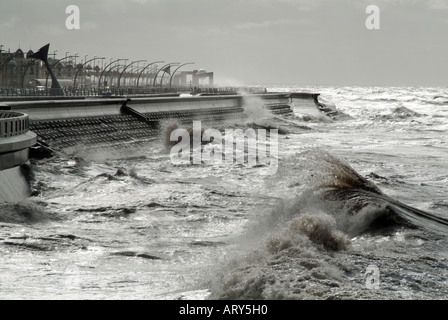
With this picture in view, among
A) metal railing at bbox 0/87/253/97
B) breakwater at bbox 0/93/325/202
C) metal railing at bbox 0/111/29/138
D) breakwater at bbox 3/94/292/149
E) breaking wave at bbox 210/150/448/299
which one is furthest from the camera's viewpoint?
metal railing at bbox 0/87/253/97

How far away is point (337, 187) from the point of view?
55.7 feet

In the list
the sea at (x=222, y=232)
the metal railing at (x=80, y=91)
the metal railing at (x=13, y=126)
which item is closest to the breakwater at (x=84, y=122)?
the metal railing at (x=13, y=126)

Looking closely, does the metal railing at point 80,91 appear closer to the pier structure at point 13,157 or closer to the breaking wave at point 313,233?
the pier structure at point 13,157

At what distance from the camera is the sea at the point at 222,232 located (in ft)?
31.4

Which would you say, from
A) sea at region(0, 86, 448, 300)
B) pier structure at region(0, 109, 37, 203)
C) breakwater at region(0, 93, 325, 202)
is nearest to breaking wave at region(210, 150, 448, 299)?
sea at region(0, 86, 448, 300)

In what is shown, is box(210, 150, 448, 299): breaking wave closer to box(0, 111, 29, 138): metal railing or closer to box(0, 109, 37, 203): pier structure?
A: box(0, 109, 37, 203): pier structure

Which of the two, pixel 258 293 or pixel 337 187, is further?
pixel 337 187

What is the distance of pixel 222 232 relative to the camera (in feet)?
46.9

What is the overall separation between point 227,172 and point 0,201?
10432 millimetres

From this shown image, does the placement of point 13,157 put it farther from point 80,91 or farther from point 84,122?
point 80,91

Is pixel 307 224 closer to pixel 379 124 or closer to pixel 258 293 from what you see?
pixel 258 293

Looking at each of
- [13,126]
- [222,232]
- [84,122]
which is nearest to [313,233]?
[222,232]

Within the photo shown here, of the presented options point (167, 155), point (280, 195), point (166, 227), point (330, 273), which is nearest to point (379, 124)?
point (167, 155)

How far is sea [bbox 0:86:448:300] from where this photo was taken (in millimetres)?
9578
